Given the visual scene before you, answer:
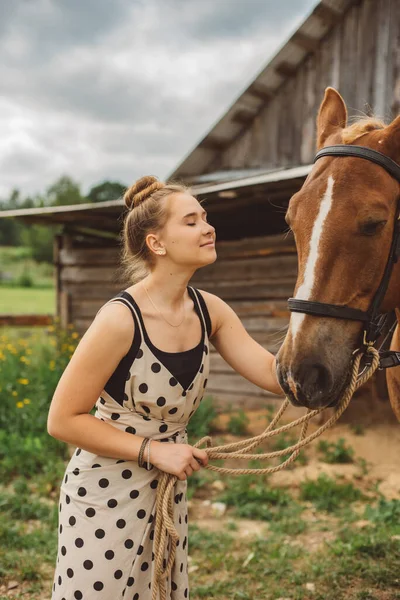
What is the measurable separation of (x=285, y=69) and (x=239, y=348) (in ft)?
22.3

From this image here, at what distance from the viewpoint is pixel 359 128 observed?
7.34 feet

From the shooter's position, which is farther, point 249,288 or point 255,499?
point 249,288

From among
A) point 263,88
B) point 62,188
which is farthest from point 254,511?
point 62,188

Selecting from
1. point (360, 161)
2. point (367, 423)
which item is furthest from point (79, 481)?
point (367, 423)

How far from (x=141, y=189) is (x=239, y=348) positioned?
2.33ft

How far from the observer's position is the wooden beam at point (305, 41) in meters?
7.51

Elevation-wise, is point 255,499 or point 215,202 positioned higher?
point 215,202

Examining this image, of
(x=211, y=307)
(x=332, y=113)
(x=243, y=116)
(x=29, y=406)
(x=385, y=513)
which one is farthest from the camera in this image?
(x=243, y=116)

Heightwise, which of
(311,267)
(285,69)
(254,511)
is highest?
(285,69)

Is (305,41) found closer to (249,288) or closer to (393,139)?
(249,288)

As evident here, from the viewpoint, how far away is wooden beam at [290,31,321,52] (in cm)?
751

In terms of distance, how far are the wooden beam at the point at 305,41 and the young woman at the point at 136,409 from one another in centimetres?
642

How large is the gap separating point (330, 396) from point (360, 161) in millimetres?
849

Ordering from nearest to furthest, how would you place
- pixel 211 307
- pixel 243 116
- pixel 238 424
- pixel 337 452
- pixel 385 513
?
pixel 211 307 → pixel 385 513 → pixel 337 452 → pixel 238 424 → pixel 243 116
